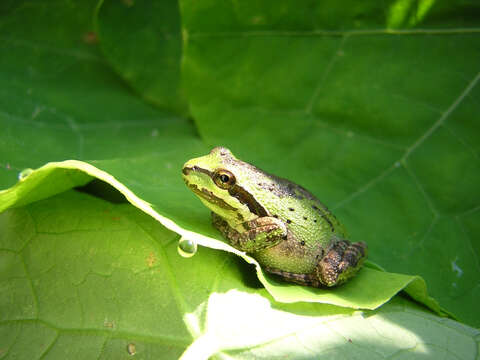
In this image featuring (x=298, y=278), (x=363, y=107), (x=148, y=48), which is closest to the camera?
(x=298, y=278)

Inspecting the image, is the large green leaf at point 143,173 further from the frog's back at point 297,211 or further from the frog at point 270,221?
the frog's back at point 297,211

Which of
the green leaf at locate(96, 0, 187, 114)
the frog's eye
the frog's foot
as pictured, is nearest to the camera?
the frog's foot

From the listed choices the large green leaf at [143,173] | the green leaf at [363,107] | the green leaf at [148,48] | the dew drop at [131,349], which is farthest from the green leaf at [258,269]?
the green leaf at [148,48]

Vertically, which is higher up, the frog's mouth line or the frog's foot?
the frog's foot

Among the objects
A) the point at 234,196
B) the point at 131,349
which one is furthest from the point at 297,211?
the point at 131,349

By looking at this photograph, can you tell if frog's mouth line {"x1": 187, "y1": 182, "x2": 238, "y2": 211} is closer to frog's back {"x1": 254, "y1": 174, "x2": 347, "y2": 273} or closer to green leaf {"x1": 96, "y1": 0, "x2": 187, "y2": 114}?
frog's back {"x1": 254, "y1": 174, "x2": 347, "y2": 273}

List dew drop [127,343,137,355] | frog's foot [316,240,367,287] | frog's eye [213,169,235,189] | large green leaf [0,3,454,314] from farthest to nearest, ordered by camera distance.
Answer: frog's eye [213,169,235,189] → frog's foot [316,240,367,287] → large green leaf [0,3,454,314] → dew drop [127,343,137,355]

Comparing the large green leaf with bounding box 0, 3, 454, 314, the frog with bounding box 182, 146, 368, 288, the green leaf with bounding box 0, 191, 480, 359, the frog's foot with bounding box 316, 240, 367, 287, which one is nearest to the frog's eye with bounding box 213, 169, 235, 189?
the frog with bounding box 182, 146, 368, 288

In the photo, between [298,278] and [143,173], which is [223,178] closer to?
[143,173]
